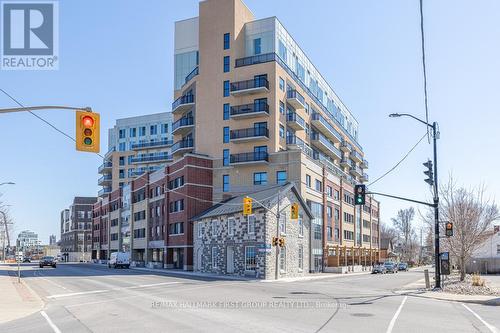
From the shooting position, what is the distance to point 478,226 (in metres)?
41.6

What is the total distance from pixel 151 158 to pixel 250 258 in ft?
212

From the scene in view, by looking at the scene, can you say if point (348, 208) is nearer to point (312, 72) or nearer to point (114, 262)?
point (312, 72)

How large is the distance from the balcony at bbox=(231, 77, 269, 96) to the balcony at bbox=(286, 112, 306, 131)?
537 cm

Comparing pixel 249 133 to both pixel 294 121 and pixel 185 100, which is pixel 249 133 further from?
pixel 185 100

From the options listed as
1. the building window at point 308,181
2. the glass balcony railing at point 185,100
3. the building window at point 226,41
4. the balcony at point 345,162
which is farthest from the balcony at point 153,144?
the building window at point 308,181

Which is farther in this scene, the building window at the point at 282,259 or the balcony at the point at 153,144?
the balcony at the point at 153,144

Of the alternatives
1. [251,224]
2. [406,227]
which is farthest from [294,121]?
[406,227]

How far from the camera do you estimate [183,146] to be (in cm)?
7506

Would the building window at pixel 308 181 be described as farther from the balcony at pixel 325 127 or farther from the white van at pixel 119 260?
the white van at pixel 119 260

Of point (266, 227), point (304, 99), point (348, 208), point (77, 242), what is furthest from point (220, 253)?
point (77, 242)

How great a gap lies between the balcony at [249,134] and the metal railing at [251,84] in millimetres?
5158

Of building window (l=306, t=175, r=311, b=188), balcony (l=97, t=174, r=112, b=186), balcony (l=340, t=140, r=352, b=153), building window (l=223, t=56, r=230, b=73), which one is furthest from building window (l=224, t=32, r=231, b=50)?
balcony (l=97, t=174, r=112, b=186)

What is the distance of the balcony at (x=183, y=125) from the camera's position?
7438 cm

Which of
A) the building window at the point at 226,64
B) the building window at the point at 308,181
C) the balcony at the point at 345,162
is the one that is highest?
the building window at the point at 226,64
